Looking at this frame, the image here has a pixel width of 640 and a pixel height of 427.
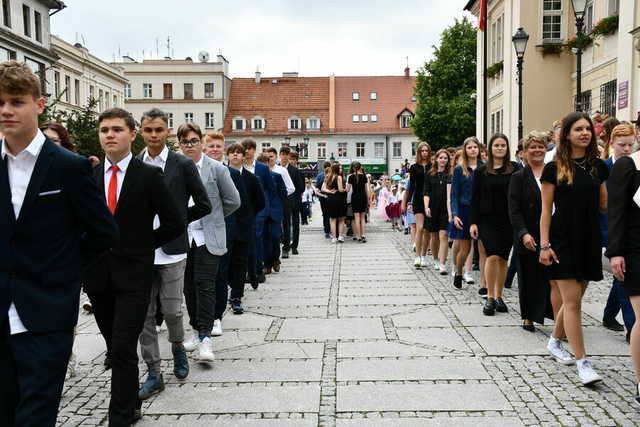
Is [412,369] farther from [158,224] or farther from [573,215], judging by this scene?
[158,224]

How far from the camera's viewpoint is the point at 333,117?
75375 millimetres

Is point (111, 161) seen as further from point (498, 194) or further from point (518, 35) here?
point (518, 35)

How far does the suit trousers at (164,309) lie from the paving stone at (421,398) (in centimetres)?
132

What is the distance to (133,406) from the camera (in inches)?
161

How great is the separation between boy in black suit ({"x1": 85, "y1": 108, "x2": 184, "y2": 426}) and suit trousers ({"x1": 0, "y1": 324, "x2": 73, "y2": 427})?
3.67 ft

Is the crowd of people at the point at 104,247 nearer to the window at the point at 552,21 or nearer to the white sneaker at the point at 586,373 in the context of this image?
the white sneaker at the point at 586,373

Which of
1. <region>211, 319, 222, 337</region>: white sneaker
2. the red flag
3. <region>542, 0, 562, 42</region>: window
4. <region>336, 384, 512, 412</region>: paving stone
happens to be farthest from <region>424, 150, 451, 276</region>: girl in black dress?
the red flag

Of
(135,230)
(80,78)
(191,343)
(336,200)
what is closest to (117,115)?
(135,230)

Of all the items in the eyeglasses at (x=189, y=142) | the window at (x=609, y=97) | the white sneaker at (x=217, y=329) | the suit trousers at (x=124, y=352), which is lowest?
the white sneaker at (x=217, y=329)

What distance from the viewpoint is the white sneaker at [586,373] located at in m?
4.88

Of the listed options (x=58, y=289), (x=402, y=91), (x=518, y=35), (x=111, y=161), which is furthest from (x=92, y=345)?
(x=402, y=91)

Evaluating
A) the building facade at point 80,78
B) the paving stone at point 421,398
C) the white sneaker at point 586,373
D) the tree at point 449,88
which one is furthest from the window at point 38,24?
the white sneaker at point 586,373

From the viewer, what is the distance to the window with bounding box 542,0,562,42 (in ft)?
79.6

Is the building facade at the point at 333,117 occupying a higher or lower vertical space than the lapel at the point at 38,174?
higher
